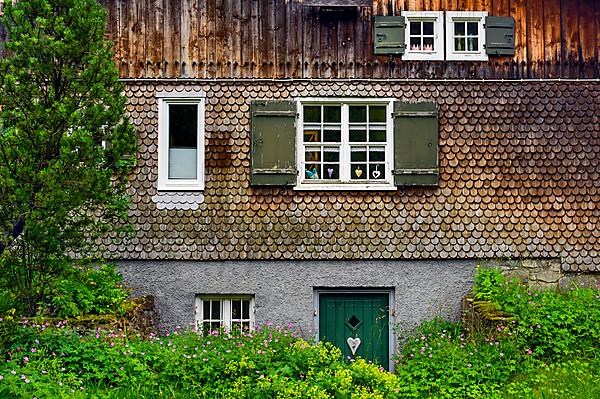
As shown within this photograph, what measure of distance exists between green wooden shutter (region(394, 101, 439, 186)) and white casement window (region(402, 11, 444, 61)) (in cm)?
83

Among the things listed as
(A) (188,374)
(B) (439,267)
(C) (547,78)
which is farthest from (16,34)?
A: (C) (547,78)

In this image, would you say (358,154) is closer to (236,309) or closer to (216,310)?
(236,309)

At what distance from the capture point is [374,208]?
1241cm

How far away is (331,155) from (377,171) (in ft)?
2.61

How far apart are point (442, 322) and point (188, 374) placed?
4.62 metres

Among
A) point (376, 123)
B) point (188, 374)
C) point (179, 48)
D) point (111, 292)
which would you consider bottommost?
point (188, 374)

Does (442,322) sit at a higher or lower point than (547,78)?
lower

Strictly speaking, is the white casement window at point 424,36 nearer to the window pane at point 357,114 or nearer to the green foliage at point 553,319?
the window pane at point 357,114

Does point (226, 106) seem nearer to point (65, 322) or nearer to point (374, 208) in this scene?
point (374, 208)

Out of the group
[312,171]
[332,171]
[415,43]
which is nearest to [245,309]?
[312,171]

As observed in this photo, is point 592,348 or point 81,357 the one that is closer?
point 81,357

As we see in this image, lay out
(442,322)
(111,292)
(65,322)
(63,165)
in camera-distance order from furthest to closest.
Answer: (442,322), (111,292), (65,322), (63,165)

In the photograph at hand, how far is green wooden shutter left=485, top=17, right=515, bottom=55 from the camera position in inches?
492

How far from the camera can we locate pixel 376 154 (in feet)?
41.2
